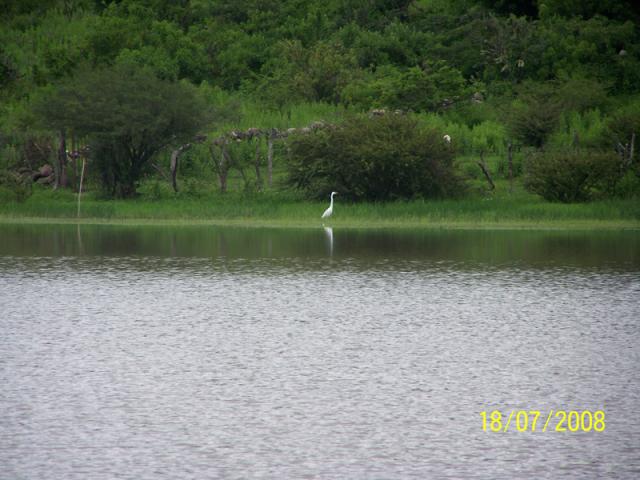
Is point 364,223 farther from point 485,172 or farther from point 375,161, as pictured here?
point 485,172

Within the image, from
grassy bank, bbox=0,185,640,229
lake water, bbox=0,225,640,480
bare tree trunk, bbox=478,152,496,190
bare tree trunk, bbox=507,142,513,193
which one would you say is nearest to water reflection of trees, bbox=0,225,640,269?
lake water, bbox=0,225,640,480

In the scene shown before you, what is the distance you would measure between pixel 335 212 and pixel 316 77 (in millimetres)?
19061

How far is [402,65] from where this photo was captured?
214 feet

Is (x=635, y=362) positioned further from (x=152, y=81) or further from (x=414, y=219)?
(x=152, y=81)

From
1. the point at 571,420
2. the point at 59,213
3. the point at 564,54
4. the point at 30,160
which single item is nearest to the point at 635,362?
the point at 571,420

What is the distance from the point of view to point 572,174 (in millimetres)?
41094

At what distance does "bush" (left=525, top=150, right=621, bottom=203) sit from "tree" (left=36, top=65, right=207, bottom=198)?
13.4 m

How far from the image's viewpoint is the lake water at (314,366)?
10.7 meters

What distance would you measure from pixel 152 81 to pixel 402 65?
22223 millimetres

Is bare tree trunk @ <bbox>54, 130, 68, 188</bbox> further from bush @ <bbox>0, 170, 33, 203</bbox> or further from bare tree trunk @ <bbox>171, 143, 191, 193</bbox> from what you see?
bare tree trunk @ <bbox>171, 143, 191, 193</bbox>

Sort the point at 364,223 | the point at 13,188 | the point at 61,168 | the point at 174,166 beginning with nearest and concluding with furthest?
1. the point at 364,223
2. the point at 13,188
3. the point at 174,166
4. the point at 61,168

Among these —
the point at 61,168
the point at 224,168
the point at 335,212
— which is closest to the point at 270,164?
the point at 224,168

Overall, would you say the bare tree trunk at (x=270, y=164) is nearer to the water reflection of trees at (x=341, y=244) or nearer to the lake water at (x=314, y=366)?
the water reflection of trees at (x=341, y=244)

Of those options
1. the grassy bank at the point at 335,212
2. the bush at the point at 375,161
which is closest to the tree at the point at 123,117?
the grassy bank at the point at 335,212
